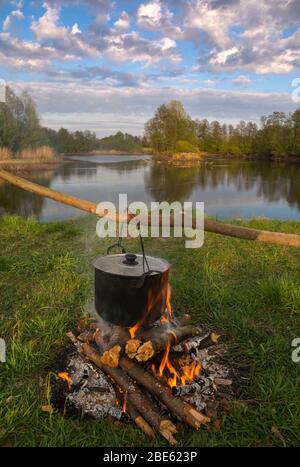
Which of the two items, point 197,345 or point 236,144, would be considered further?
point 236,144

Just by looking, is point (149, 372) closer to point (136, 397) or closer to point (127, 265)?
point (136, 397)

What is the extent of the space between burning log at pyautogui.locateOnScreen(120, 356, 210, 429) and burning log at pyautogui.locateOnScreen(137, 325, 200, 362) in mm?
112

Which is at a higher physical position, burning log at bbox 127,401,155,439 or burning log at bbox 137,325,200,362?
burning log at bbox 137,325,200,362

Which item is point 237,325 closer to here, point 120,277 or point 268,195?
point 120,277

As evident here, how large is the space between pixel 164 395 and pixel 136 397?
20 centimetres

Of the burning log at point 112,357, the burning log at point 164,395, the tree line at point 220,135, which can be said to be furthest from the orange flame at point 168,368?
the tree line at point 220,135

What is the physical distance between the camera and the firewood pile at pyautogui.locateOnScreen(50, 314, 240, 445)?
2375 mm

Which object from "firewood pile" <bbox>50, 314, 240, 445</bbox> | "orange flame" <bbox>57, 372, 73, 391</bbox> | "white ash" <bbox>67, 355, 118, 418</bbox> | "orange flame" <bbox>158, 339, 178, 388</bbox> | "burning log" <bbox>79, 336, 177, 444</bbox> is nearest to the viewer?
"burning log" <bbox>79, 336, 177, 444</bbox>

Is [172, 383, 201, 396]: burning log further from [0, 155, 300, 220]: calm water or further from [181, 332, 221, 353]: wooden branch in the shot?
[0, 155, 300, 220]: calm water

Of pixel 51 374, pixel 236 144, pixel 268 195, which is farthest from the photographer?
pixel 236 144

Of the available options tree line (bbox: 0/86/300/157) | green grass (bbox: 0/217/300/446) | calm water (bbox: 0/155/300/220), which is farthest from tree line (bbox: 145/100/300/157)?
green grass (bbox: 0/217/300/446)

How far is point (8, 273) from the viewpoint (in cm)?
500

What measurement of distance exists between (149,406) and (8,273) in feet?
11.1
